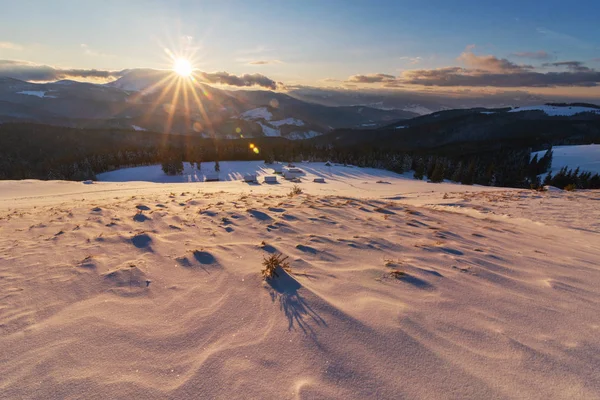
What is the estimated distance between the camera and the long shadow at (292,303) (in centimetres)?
310

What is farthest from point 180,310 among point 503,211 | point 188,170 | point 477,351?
point 188,170

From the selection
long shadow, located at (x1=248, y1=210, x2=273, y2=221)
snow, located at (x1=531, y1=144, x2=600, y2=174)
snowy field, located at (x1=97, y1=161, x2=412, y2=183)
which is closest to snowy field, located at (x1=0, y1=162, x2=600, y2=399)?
long shadow, located at (x1=248, y1=210, x2=273, y2=221)

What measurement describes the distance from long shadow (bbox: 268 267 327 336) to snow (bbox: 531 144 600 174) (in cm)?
12123

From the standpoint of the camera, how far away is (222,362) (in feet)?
8.39

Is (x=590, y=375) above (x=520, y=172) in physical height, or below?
above

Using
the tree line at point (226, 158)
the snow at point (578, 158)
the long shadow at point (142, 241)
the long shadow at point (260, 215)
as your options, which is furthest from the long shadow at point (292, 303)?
the snow at point (578, 158)

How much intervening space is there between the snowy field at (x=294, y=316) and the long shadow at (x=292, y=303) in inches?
0.8

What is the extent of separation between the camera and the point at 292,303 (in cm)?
349

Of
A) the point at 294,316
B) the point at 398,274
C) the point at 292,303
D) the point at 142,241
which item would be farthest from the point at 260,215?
the point at 294,316

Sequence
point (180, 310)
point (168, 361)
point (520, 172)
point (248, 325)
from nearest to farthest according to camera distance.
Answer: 1. point (168, 361)
2. point (248, 325)
3. point (180, 310)
4. point (520, 172)

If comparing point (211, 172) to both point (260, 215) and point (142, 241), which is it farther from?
point (142, 241)

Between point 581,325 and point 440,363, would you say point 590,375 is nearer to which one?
point 581,325

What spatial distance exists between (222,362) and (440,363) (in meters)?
1.99

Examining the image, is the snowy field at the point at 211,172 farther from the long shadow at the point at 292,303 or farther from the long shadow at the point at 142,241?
the long shadow at the point at 292,303
